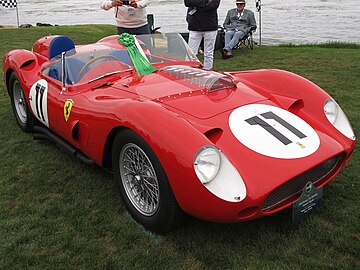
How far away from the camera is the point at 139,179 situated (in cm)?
275

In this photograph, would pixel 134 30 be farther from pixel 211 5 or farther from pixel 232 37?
pixel 232 37

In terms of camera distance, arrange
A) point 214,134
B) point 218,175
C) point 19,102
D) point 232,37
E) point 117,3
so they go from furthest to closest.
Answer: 1. point 232,37
2. point 117,3
3. point 19,102
4. point 214,134
5. point 218,175

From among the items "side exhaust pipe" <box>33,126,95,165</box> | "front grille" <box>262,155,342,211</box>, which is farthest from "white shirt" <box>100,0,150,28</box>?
"front grille" <box>262,155,342,211</box>

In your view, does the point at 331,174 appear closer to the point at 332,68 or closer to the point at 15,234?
the point at 15,234

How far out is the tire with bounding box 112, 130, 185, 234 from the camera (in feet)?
8.04

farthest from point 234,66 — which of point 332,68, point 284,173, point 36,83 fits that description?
point 284,173

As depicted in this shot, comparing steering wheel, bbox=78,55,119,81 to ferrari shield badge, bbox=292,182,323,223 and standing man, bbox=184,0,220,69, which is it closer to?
ferrari shield badge, bbox=292,182,323,223

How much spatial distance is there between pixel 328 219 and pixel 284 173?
27.6 inches

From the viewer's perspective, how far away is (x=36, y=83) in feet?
13.3

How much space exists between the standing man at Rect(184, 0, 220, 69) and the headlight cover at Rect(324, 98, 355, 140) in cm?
352

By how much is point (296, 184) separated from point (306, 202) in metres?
0.15

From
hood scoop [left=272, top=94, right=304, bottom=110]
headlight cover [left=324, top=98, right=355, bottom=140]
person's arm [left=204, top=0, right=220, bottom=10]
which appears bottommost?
headlight cover [left=324, top=98, right=355, bottom=140]

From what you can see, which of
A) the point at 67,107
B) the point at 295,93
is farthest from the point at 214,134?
the point at 67,107

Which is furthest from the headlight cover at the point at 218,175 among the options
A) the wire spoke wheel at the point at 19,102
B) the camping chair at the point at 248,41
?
the camping chair at the point at 248,41
